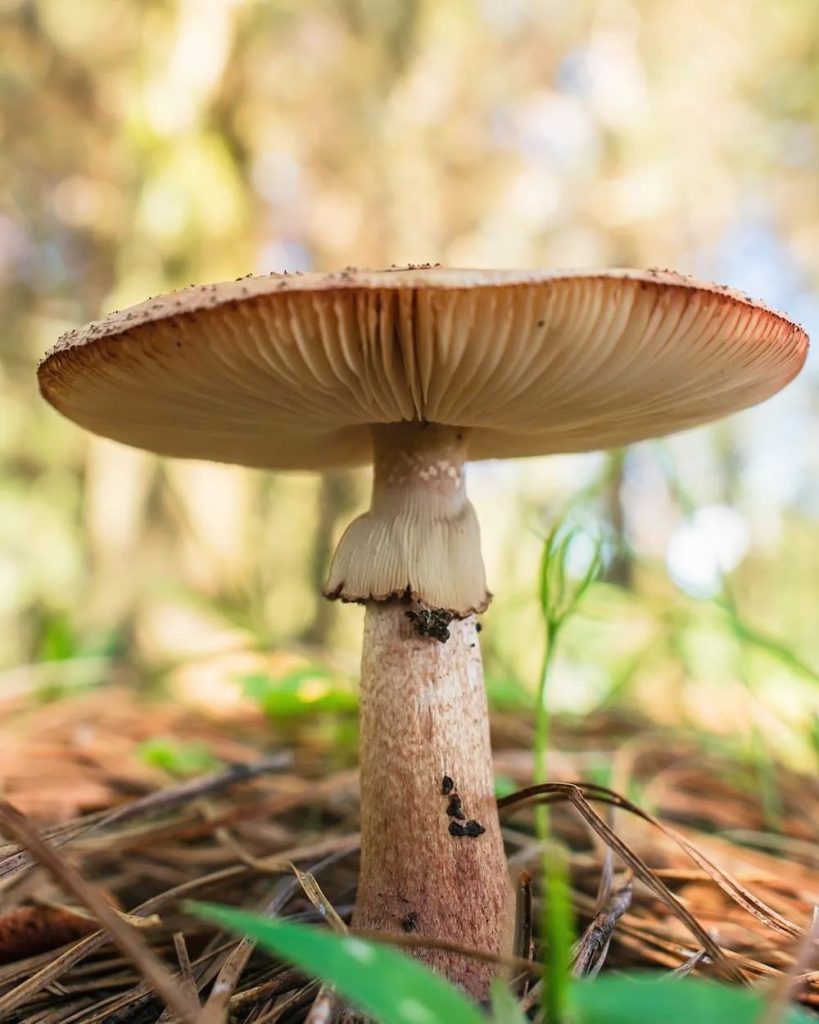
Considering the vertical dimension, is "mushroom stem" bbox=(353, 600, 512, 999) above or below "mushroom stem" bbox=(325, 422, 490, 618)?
below

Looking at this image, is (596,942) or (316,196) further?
(316,196)

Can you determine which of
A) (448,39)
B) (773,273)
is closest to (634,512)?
(773,273)

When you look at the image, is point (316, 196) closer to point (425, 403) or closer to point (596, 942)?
point (425, 403)

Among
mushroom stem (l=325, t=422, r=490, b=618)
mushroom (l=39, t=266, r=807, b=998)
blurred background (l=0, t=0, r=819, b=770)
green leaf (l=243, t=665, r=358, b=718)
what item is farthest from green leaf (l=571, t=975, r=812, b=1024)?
blurred background (l=0, t=0, r=819, b=770)

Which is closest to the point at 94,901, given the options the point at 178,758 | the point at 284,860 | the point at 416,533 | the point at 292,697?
the point at 284,860

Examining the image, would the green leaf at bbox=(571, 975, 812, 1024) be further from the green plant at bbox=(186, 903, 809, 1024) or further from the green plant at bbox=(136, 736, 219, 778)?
the green plant at bbox=(136, 736, 219, 778)
